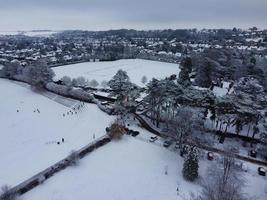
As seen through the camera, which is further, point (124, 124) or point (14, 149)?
point (124, 124)

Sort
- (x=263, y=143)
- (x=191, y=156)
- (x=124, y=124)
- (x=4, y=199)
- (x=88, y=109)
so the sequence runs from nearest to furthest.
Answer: (x=4, y=199) < (x=191, y=156) < (x=263, y=143) < (x=124, y=124) < (x=88, y=109)

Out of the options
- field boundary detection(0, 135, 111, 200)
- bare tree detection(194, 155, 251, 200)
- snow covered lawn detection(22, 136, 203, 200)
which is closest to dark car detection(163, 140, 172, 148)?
snow covered lawn detection(22, 136, 203, 200)

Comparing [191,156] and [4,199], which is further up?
[191,156]

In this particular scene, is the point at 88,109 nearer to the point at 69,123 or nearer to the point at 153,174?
the point at 69,123

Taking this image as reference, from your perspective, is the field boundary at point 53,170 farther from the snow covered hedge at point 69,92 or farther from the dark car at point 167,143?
the snow covered hedge at point 69,92

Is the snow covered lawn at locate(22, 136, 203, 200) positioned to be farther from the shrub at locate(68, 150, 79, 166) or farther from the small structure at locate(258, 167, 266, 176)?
the small structure at locate(258, 167, 266, 176)

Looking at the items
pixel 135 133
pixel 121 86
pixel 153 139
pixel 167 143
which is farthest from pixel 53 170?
pixel 121 86

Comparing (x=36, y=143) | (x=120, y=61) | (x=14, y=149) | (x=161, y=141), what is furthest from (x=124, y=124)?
(x=120, y=61)
